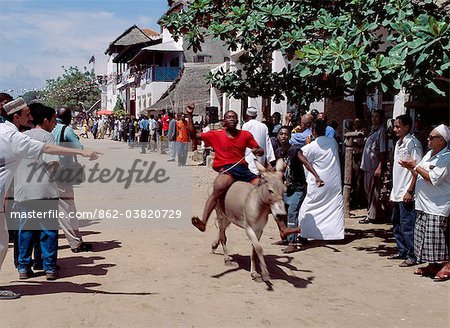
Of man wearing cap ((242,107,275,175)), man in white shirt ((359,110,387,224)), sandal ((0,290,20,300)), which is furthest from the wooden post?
sandal ((0,290,20,300))

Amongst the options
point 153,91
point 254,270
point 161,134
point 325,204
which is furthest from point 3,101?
point 153,91

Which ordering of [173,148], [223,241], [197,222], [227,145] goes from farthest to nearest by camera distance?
[173,148]
[223,241]
[227,145]
[197,222]

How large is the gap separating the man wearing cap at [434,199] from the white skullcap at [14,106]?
15.0 feet

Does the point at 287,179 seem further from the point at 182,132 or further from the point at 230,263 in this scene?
the point at 182,132

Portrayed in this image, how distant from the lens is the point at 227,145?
7285mm

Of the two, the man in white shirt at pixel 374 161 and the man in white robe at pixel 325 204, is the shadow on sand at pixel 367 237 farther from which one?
the man in white shirt at pixel 374 161

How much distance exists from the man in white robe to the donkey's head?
7.48 ft

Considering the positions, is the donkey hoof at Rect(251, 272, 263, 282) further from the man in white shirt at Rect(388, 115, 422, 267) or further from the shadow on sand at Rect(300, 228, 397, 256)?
the man in white shirt at Rect(388, 115, 422, 267)

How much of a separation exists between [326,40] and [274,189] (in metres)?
3.02

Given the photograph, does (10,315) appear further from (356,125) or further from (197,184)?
(197,184)

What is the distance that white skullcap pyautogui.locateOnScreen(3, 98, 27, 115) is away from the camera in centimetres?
606

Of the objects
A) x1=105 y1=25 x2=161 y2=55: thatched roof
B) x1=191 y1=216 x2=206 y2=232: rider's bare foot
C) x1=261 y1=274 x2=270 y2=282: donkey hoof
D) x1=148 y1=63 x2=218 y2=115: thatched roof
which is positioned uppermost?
x1=105 y1=25 x2=161 y2=55: thatched roof

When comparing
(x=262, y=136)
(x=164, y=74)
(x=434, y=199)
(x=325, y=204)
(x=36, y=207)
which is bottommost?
(x=325, y=204)

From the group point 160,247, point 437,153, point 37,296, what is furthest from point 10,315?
point 437,153
